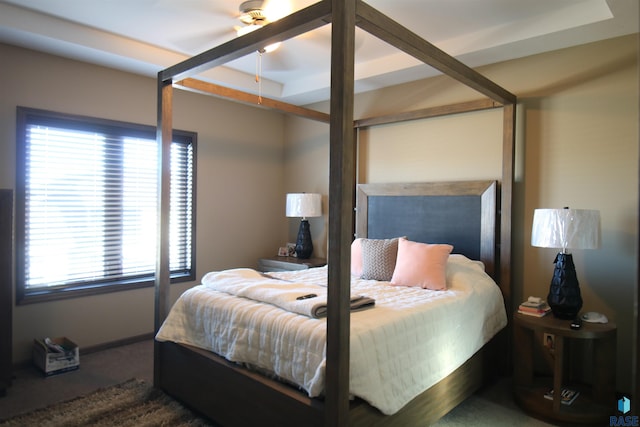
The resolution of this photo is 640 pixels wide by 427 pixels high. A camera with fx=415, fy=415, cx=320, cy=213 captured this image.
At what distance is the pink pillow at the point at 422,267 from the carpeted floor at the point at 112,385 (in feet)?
2.67

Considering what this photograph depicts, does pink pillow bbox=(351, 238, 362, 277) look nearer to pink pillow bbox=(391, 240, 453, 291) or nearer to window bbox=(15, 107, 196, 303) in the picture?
pink pillow bbox=(391, 240, 453, 291)

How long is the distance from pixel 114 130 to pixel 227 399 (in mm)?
2703

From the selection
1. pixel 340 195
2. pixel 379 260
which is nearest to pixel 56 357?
pixel 379 260

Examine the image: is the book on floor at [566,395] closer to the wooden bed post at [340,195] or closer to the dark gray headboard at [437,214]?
the dark gray headboard at [437,214]

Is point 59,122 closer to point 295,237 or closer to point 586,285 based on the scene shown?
point 295,237

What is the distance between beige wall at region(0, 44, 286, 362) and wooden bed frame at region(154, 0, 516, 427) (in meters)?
1.09

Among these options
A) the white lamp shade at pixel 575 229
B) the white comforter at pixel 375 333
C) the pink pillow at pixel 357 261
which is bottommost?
the white comforter at pixel 375 333

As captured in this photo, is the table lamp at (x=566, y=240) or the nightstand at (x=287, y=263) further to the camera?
the nightstand at (x=287, y=263)

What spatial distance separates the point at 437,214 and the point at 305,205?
5.05ft

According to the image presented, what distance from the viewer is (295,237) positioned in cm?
523

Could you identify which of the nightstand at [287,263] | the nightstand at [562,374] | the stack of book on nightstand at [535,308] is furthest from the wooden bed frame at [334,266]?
the nightstand at [287,263]

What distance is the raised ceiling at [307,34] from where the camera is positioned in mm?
2723

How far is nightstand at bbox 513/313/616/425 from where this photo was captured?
8.20 ft

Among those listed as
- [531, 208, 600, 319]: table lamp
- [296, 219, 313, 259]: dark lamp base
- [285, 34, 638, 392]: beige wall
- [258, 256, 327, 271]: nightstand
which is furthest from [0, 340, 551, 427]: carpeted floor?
[296, 219, 313, 259]: dark lamp base
